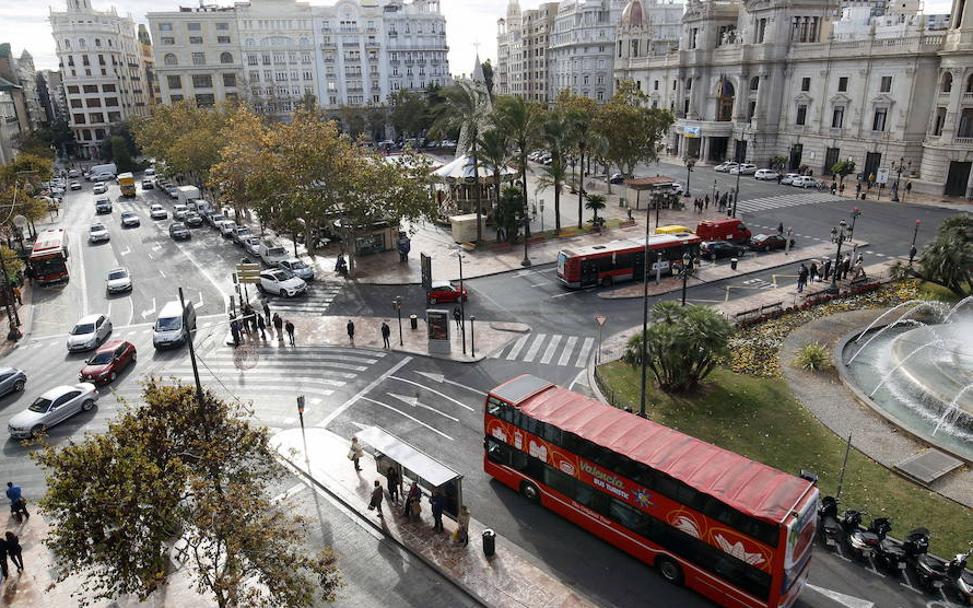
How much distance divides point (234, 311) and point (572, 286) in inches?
888

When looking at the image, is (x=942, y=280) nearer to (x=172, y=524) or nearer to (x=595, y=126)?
(x=595, y=126)

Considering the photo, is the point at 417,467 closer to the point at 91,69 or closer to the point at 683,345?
the point at 683,345

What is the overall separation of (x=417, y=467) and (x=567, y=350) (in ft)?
51.1

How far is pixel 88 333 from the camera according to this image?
37.3 meters

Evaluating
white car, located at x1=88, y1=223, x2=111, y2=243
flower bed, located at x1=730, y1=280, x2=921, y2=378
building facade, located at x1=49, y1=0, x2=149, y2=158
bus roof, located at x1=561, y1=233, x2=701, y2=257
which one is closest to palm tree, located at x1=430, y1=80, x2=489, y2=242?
bus roof, located at x1=561, y1=233, x2=701, y2=257

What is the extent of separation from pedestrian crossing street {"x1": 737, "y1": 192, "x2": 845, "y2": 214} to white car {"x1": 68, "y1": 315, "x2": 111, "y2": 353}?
5757cm

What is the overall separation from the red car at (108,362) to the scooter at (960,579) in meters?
35.9

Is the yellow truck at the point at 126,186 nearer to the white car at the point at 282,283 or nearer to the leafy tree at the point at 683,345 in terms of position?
the white car at the point at 282,283

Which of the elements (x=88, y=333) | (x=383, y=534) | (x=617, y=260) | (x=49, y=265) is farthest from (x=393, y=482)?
(x=49, y=265)

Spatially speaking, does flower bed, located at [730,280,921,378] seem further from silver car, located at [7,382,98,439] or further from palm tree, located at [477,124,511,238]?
silver car, located at [7,382,98,439]

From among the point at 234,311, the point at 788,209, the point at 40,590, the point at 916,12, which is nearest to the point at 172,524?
the point at 40,590

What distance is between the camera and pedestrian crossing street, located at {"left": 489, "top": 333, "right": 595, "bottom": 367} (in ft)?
110

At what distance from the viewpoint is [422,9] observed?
14788 cm

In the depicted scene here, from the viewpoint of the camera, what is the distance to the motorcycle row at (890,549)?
17078 millimetres
